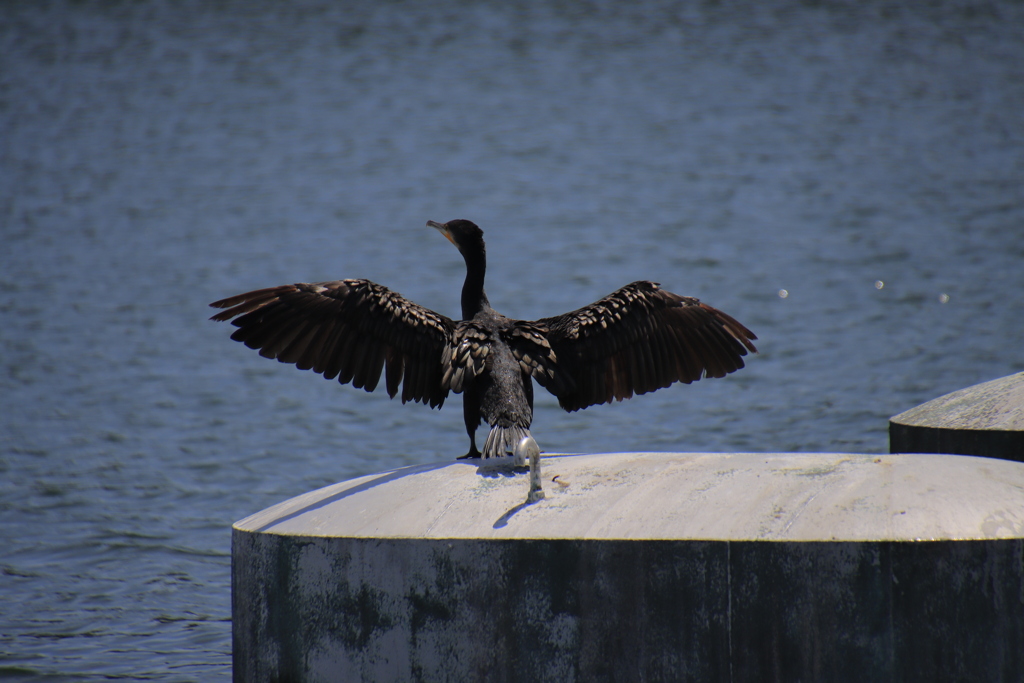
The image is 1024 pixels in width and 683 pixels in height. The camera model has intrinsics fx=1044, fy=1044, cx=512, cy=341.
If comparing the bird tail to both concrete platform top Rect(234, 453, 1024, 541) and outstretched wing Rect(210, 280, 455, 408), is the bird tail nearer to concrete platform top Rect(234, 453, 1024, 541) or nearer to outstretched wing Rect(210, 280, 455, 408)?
concrete platform top Rect(234, 453, 1024, 541)

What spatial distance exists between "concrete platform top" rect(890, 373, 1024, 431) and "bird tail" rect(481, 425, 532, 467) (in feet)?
8.84

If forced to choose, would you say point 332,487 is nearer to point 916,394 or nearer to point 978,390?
point 978,390

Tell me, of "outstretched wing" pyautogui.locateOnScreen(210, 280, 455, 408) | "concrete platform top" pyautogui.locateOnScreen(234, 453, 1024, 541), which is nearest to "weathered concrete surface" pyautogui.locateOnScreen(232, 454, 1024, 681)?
"concrete platform top" pyautogui.locateOnScreen(234, 453, 1024, 541)

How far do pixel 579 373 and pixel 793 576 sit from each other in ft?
7.44

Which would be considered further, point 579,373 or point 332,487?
point 579,373

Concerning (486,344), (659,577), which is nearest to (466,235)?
(486,344)

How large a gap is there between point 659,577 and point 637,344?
7.19 ft

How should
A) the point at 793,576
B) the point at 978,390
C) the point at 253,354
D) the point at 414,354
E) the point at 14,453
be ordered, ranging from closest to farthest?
the point at 793,576 < the point at 414,354 < the point at 978,390 < the point at 14,453 < the point at 253,354

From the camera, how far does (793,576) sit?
3795 mm

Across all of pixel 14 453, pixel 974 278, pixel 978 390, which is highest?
pixel 974 278

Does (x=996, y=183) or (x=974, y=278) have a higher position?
(x=996, y=183)

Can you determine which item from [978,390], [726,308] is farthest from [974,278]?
[978,390]

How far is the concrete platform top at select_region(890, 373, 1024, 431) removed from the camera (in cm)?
586

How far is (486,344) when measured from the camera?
548 cm
